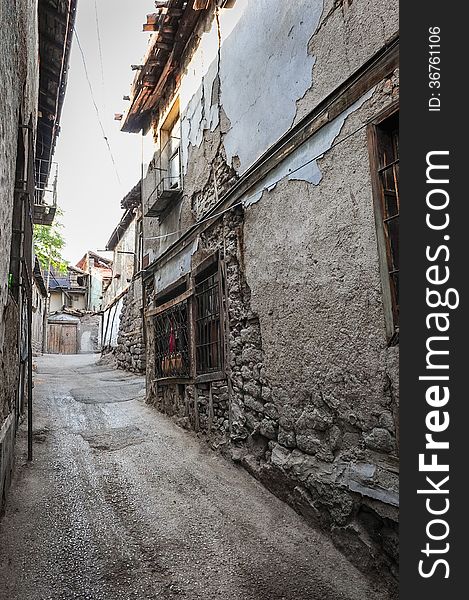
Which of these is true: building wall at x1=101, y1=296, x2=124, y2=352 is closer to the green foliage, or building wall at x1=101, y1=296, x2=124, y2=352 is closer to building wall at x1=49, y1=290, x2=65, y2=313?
the green foliage

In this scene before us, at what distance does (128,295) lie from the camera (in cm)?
1477

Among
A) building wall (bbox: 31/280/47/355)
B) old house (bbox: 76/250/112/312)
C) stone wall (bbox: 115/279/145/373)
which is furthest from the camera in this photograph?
old house (bbox: 76/250/112/312)

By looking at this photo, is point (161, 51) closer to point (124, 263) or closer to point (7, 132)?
point (7, 132)

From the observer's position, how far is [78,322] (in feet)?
98.3

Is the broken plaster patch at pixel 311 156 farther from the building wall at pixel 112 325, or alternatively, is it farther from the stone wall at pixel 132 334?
the building wall at pixel 112 325

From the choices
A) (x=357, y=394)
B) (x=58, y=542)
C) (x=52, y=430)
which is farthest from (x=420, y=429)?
(x=52, y=430)

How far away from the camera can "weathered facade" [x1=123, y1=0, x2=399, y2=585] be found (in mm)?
2844

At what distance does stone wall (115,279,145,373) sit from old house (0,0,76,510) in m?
5.28

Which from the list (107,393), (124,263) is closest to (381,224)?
(107,393)

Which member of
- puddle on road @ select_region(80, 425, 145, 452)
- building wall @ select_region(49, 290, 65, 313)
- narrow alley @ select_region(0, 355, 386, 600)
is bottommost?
narrow alley @ select_region(0, 355, 386, 600)

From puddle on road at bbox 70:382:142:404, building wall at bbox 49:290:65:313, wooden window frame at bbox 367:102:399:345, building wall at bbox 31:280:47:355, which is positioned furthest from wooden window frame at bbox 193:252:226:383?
building wall at bbox 49:290:65:313

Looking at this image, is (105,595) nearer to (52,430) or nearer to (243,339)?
(243,339)

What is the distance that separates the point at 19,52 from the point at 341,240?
2.90 m

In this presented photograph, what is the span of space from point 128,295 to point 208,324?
9.67m
